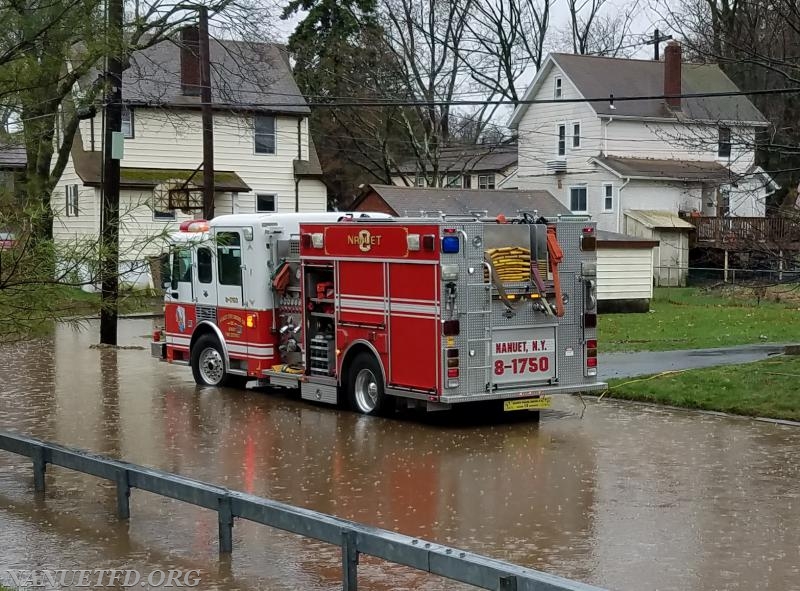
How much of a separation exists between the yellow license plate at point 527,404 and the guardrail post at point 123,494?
5.77 meters

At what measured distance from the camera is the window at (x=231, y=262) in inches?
667

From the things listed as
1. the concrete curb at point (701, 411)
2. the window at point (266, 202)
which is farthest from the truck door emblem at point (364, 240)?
the window at point (266, 202)

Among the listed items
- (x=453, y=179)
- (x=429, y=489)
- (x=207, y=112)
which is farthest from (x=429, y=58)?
(x=429, y=489)

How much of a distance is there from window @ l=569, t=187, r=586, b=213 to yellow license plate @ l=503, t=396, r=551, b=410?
34.6 meters

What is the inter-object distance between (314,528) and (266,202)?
3420cm

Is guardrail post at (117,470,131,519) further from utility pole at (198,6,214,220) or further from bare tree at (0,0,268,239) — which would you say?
utility pole at (198,6,214,220)

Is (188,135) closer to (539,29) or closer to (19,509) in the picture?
(539,29)

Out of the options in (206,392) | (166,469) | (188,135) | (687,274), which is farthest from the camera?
(687,274)

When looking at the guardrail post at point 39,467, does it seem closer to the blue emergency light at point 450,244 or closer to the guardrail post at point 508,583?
the blue emergency light at point 450,244

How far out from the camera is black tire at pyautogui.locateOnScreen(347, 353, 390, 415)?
14477 mm

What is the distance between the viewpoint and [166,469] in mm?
11680

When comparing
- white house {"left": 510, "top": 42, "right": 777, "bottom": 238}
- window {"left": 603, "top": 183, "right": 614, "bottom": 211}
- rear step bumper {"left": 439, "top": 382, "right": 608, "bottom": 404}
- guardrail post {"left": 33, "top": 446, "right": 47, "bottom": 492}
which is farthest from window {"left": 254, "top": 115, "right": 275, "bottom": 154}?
guardrail post {"left": 33, "top": 446, "right": 47, "bottom": 492}

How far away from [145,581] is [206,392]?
33.1 ft

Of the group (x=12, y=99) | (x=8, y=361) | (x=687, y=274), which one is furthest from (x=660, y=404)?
(x=687, y=274)
